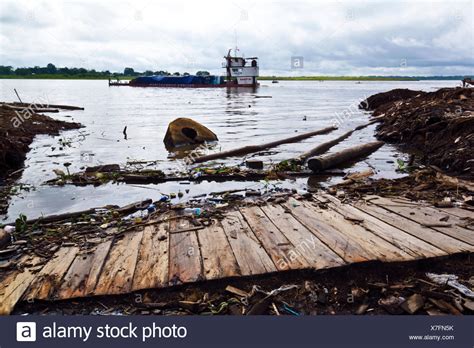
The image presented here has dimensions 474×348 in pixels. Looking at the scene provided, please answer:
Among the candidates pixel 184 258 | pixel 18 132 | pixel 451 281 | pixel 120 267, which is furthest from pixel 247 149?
pixel 18 132

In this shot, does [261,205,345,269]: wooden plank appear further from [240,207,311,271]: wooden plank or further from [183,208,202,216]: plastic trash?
[183,208,202,216]: plastic trash

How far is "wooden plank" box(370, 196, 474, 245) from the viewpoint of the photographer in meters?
4.76

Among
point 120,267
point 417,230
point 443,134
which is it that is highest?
point 443,134

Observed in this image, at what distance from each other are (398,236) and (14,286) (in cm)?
468

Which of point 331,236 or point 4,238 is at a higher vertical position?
point 331,236

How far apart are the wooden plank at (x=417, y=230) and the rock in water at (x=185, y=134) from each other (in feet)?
33.6

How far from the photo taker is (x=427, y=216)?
5547 millimetres

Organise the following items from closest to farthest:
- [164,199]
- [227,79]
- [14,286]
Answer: [14,286], [164,199], [227,79]

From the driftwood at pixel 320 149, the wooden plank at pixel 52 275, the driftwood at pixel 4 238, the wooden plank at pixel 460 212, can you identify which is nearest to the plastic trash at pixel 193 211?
the wooden plank at pixel 52 275

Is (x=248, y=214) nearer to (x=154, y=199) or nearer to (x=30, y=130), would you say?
(x=154, y=199)

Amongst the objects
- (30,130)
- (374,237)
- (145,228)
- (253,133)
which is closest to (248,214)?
(145,228)

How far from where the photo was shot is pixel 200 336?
326 cm

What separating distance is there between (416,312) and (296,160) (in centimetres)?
760

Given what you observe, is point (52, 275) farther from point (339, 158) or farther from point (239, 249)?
point (339, 158)
